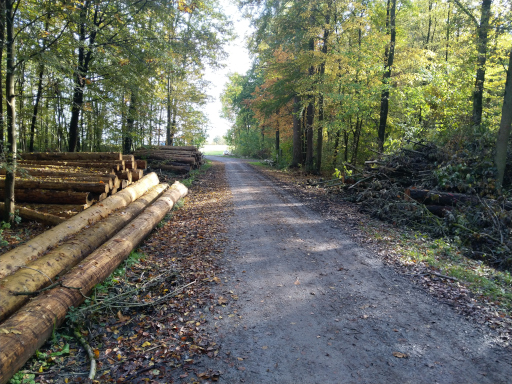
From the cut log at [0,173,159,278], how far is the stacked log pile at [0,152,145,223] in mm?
479

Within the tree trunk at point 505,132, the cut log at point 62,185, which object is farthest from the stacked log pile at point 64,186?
the tree trunk at point 505,132

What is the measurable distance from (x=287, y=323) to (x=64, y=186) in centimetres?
712

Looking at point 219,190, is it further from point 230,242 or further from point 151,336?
point 151,336

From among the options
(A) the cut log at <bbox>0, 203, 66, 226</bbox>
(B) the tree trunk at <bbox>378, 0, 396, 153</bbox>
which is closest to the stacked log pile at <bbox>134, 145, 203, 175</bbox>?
(A) the cut log at <bbox>0, 203, 66, 226</bbox>

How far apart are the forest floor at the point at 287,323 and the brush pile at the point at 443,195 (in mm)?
1979

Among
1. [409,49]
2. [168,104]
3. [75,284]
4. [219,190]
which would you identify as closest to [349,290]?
[75,284]

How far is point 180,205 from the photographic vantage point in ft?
34.8

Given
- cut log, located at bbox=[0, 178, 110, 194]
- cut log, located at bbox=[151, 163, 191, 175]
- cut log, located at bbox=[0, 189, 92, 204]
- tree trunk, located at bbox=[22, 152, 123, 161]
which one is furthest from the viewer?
cut log, located at bbox=[151, 163, 191, 175]

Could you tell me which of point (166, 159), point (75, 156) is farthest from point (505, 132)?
point (166, 159)

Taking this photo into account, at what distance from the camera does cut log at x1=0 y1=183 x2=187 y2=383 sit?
122 inches

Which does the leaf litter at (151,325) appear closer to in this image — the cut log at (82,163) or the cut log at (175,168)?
the cut log at (82,163)

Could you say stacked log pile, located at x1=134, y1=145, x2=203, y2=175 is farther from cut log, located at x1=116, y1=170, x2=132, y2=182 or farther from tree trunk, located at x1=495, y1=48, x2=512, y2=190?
tree trunk, located at x1=495, y1=48, x2=512, y2=190

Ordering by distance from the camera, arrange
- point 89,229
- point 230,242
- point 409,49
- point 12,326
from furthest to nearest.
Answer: point 409,49 → point 230,242 → point 89,229 → point 12,326

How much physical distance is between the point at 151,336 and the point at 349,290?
9.22 ft
